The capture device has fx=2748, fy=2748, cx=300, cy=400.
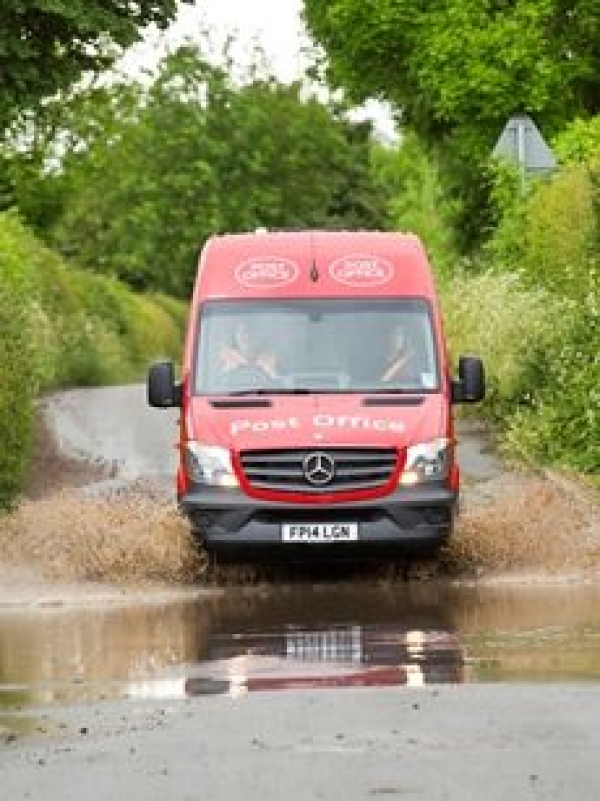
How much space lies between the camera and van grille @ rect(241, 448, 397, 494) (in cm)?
1856

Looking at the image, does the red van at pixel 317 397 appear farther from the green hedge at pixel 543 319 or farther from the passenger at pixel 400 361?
the green hedge at pixel 543 319

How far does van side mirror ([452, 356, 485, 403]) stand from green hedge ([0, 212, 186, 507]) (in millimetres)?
5018

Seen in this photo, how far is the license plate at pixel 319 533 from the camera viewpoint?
60.4 ft

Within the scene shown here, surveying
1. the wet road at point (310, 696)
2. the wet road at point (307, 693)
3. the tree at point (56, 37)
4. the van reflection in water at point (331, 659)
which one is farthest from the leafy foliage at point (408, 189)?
the van reflection in water at point (331, 659)

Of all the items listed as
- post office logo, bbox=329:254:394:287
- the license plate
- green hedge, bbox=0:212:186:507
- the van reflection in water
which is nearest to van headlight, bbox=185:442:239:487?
the license plate

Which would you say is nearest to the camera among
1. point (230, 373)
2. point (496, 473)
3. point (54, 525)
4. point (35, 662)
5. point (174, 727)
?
point (174, 727)

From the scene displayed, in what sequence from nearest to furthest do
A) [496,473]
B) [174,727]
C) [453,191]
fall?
[174,727] → [496,473] → [453,191]

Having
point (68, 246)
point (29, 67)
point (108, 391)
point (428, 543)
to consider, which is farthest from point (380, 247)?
point (68, 246)

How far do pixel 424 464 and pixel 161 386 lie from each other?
2144 millimetres

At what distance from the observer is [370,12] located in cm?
5162

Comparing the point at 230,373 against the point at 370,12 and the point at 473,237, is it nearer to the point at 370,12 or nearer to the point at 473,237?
the point at 370,12

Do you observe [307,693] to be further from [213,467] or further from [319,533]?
[213,467]

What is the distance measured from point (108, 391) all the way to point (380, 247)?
973 inches

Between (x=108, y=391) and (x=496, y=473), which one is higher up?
(x=496, y=473)
